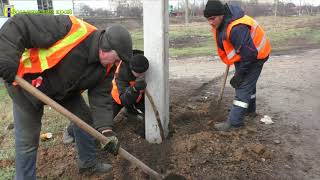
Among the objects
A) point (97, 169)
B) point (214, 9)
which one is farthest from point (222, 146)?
point (214, 9)

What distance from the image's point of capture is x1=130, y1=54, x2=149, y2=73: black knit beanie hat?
3758 millimetres

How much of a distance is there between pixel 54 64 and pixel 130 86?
5.35ft

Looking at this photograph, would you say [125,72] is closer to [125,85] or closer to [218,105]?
[125,85]

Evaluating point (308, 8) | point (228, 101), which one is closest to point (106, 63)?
point (228, 101)

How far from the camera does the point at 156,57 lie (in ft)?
12.8

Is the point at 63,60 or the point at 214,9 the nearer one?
the point at 63,60

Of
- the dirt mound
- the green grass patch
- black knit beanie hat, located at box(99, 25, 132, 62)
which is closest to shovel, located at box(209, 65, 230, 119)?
the dirt mound

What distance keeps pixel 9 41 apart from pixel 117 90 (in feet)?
6.80

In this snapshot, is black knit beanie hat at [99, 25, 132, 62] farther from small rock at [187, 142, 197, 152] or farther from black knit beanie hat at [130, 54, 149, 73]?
small rock at [187, 142, 197, 152]

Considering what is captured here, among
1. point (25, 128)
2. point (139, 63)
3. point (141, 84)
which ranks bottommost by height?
point (25, 128)

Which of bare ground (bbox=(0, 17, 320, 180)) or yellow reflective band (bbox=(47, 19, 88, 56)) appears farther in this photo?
bare ground (bbox=(0, 17, 320, 180))

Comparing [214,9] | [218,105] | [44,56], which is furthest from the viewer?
[218,105]

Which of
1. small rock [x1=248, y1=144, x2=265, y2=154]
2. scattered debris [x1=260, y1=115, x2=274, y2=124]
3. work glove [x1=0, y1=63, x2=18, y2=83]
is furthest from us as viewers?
scattered debris [x1=260, y1=115, x2=274, y2=124]

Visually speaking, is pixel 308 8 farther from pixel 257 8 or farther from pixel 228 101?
pixel 228 101
